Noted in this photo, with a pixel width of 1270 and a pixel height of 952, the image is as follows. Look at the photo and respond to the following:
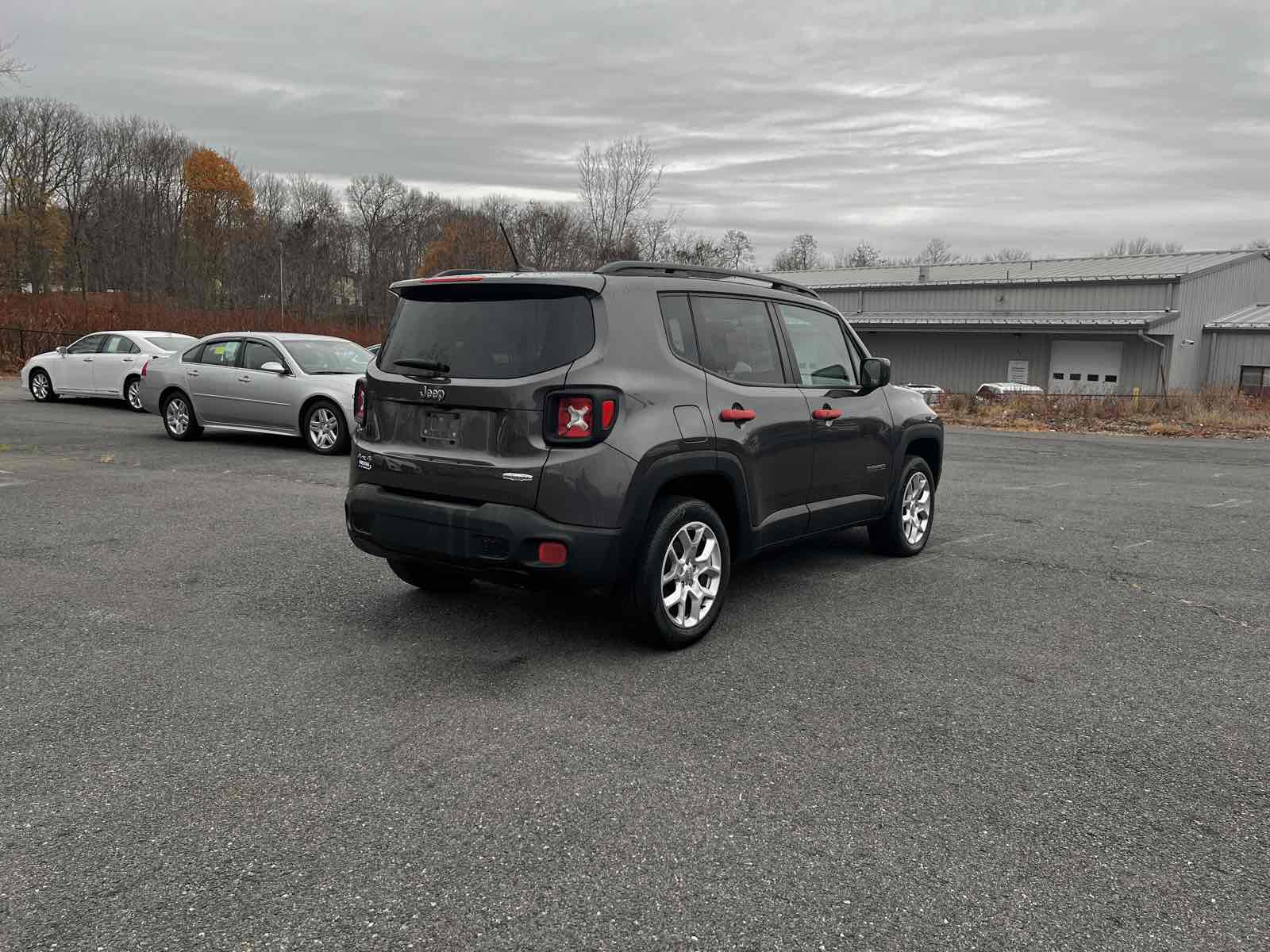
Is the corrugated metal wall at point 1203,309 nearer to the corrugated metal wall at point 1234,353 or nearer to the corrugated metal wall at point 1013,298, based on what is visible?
the corrugated metal wall at point 1234,353

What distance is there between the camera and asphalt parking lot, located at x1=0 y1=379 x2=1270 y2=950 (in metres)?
2.71

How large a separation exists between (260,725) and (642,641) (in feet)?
5.94

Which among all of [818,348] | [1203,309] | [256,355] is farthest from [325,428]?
[1203,309]

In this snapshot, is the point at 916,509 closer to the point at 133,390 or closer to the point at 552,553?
the point at 552,553

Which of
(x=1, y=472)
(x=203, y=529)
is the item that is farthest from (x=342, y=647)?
(x=1, y=472)

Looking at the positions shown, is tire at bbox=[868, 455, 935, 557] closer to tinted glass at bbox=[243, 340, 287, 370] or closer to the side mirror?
the side mirror

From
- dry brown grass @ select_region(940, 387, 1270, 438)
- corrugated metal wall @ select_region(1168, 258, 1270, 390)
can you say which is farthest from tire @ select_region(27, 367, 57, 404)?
corrugated metal wall @ select_region(1168, 258, 1270, 390)

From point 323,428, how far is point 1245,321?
43.5 meters

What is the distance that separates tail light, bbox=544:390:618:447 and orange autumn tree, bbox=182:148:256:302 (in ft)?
202

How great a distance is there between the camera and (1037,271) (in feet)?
161

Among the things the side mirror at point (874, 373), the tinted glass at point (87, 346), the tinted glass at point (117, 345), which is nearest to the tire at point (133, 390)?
the tinted glass at point (117, 345)

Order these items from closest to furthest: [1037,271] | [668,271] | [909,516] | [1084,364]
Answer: [668,271], [909,516], [1084,364], [1037,271]

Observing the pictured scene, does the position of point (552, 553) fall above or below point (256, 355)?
below

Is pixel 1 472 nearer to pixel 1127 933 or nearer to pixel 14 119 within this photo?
pixel 1127 933
